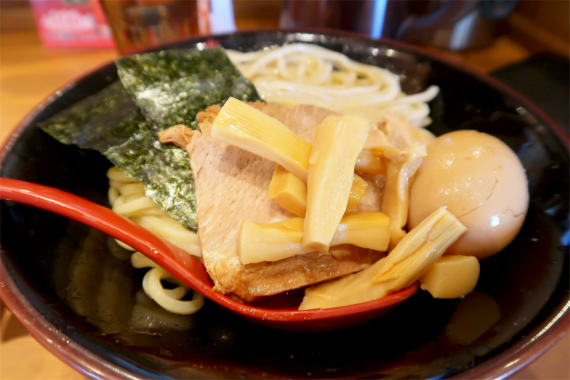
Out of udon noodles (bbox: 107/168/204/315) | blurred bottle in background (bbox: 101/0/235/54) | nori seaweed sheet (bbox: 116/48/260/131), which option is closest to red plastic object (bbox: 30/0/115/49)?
Answer: blurred bottle in background (bbox: 101/0/235/54)

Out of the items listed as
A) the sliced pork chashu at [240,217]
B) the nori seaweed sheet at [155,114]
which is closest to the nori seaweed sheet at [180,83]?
the nori seaweed sheet at [155,114]

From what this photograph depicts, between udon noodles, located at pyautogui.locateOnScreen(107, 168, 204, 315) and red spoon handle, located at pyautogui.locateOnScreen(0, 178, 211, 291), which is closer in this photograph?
red spoon handle, located at pyautogui.locateOnScreen(0, 178, 211, 291)

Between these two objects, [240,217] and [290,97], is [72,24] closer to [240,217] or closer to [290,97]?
[290,97]

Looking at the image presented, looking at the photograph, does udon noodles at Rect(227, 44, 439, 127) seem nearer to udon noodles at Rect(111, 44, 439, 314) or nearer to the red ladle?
udon noodles at Rect(111, 44, 439, 314)

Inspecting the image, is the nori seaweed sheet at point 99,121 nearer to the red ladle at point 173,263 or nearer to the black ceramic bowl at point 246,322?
the black ceramic bowl at point 246,322

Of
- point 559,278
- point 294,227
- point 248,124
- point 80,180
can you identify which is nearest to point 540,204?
point 559,278
